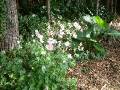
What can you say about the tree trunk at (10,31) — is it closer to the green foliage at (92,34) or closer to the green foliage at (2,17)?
the green foliage at (2,17)

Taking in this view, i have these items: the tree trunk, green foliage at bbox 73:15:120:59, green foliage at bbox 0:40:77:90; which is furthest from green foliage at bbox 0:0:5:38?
green foliage at bbox 0:40:77:90

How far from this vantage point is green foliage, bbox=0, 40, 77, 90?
6.46 m

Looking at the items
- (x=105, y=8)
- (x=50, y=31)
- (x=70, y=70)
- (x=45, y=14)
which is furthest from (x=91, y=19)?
(x=105, y=8)

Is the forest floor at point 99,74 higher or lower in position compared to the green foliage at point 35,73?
lower

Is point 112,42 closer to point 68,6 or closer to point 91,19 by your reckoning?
point 91,19

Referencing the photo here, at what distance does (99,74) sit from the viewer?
9078mm

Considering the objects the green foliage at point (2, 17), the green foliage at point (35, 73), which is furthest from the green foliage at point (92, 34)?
the green foliage at point (2, 17)

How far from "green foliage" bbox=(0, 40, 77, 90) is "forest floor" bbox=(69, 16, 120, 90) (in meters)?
1.10

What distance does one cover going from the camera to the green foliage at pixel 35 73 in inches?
254

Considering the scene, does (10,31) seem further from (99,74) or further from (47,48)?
(47,48)

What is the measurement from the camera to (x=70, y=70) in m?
8.95

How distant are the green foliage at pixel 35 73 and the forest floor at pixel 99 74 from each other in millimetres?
1105

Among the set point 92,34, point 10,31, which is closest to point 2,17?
point 10,31

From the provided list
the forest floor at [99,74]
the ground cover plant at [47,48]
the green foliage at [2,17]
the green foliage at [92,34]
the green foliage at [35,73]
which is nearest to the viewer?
the green foliage at [35,73]
